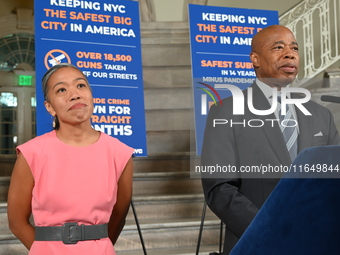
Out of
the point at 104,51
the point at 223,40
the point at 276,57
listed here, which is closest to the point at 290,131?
the point at 276,57

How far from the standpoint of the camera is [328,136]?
1356 millimetres

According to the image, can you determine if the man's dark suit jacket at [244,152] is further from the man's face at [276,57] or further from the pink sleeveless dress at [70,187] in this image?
the pink sleeveless dress at [70,187]

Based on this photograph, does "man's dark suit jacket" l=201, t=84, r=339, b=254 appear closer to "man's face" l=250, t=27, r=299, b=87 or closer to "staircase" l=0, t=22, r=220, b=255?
"man's face" l=250, t=27, r=299, b=87

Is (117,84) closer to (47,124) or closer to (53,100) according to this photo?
(47,124)

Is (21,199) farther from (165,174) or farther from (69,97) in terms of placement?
(165,174)

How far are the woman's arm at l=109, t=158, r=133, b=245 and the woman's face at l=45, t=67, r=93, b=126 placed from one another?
198 mm

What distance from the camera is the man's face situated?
1353mm

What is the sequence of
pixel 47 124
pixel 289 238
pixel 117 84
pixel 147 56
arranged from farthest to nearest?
1. pixel 147 56
2. pixel 117 84
3. pixel 47 124
4. pixel 289 238

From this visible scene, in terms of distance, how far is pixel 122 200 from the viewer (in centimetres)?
152

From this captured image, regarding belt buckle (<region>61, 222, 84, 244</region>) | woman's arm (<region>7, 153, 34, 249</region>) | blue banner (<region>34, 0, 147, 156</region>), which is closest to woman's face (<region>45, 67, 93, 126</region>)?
woman's arm (<region>7, 153, 34, 249</region>)

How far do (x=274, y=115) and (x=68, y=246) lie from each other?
0.63 metres

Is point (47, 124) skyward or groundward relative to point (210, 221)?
skyward

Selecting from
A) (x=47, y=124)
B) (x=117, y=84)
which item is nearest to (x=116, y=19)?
(x=117, y=84)

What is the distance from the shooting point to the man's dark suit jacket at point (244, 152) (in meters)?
1.27
